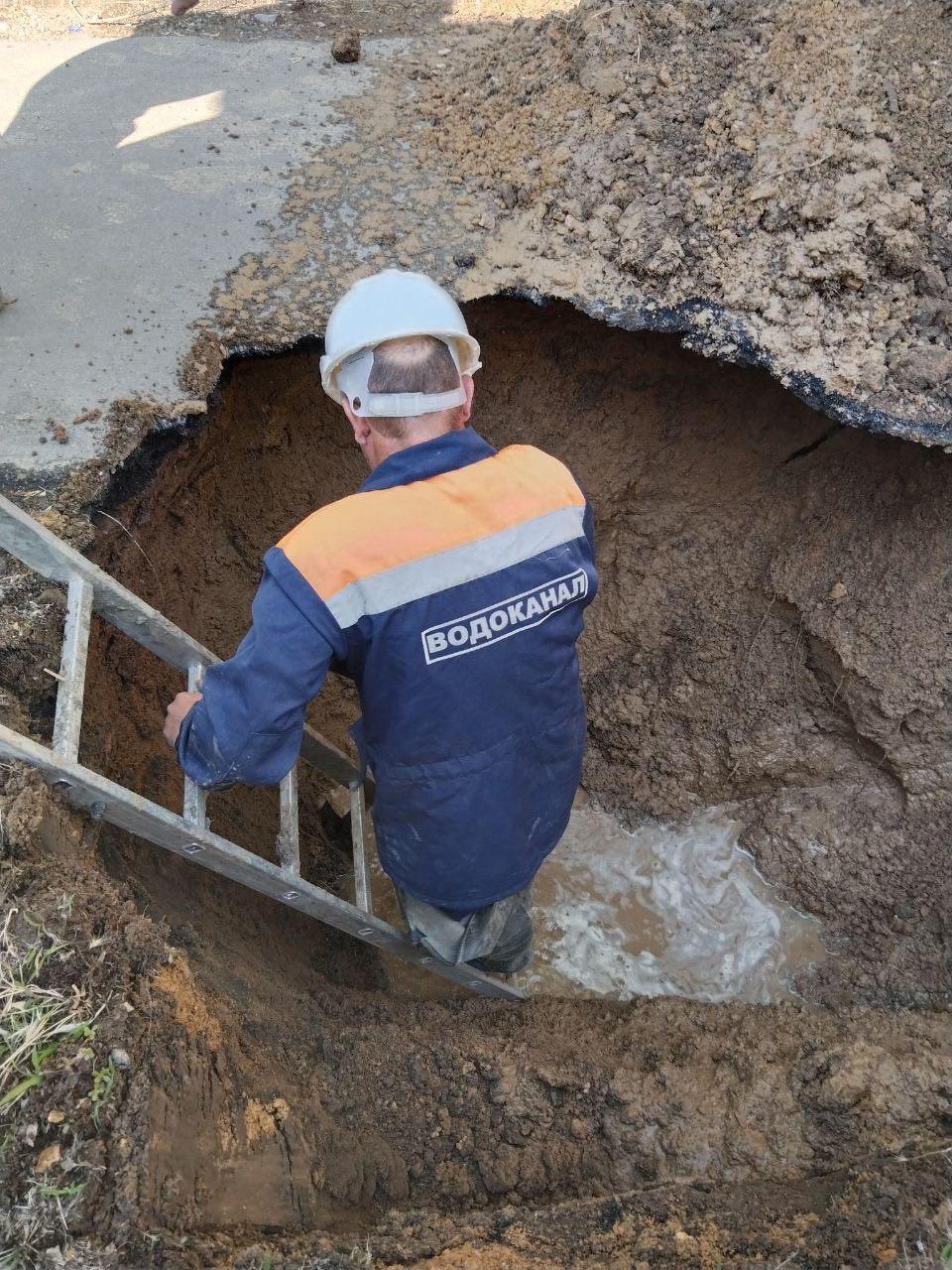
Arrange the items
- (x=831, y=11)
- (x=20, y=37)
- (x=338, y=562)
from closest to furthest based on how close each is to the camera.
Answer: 1. (x=338, y=562)
2. (x=831, y=11)
3. (x=20, y=37)

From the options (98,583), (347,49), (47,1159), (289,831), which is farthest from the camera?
(347,49)

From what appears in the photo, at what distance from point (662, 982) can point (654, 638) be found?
1513 mm

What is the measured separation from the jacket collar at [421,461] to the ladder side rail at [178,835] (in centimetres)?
90

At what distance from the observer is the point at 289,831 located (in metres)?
2.64

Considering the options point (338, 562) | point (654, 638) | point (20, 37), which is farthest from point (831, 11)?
point (20, 37)

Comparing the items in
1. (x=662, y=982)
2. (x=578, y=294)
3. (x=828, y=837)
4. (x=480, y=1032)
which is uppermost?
(x=578, y=294)

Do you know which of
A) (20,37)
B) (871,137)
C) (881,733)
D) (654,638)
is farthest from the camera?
(20,37)

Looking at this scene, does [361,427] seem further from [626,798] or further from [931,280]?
[626,798]

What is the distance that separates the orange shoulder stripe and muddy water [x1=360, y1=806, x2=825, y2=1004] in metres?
2.21

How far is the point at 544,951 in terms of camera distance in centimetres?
395

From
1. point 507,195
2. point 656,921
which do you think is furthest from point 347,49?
point 656,921

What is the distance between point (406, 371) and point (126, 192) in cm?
230

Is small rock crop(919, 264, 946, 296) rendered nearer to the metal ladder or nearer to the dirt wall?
the dirt wall

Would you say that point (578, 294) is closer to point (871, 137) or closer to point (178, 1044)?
point (871, 137)
